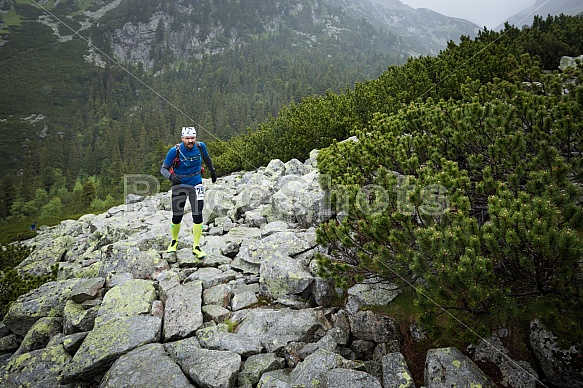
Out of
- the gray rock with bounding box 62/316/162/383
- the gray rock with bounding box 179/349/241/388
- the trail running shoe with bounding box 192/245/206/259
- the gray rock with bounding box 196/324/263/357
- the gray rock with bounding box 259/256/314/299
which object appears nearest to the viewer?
the gray rock with bounding box 179/349/241/388

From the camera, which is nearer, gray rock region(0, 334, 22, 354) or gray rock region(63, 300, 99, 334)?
gray rock region(63, 300, 99, 334)

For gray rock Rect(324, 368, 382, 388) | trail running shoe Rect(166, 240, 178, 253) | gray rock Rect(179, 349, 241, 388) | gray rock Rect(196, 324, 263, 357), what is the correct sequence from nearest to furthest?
1. gray rock Rect(324, 368, 382, 388)
2. gray rock Rect(179, 349, 241, 388)
3. gray rock Rect(196, 324, 263, 357)
4. trail running shoe Rect(166, 240, 178, 253)

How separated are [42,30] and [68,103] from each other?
9348cm

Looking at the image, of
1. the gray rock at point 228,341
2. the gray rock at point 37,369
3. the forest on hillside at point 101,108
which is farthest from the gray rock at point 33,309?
the forest on hillside at point 101,108

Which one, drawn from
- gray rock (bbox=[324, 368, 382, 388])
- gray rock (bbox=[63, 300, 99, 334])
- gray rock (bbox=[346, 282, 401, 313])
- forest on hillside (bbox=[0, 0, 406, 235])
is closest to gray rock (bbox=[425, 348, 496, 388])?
gray rock (bbox=[324, 368, 382, 388])

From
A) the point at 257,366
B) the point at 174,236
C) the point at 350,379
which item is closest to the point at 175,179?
the point at 174,236

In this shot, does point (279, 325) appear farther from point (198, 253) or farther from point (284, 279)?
point (198, 253)

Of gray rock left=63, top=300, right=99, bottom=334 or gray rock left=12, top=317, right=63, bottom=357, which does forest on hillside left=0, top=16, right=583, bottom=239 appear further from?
gray rock left=12, top=317, right=63, bottom=357

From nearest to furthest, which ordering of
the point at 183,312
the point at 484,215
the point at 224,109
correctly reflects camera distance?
the point at 484,215 < the point at 183,312 < the point at 224,109

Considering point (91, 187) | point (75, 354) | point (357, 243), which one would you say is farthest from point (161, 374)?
point (91, 187)

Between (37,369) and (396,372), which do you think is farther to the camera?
(37,369)

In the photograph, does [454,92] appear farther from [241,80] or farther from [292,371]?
[241,80]

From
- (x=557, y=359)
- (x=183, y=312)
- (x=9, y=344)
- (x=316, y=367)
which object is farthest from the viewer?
(x=9, y=344)

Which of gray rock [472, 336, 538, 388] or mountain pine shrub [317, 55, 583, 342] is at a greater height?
mountain pine shrub [317, 55, 583, 342]
